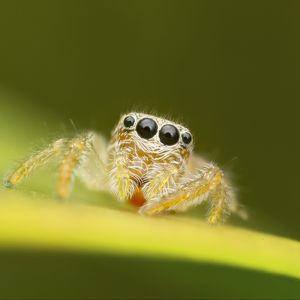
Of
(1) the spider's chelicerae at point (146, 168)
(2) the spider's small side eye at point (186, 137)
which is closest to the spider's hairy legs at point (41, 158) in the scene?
(1) the spider's chelicerae at point (146, 168)

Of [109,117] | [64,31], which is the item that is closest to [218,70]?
[109,117]

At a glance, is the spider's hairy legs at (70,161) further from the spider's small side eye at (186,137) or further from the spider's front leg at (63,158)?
the spider's small side eye at (186,137)

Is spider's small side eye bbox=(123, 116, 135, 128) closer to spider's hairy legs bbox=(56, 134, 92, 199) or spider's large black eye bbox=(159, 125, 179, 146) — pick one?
spider's large black eye bbox=(159, 125, 179, 146)

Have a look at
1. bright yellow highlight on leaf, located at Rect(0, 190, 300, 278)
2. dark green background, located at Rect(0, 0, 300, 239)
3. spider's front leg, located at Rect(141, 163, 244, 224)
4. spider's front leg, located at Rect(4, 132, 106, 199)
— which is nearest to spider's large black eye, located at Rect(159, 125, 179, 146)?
spider's front leg, located at Rect(141, 163, 244, 224)

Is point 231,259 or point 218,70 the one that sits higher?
point 218,70

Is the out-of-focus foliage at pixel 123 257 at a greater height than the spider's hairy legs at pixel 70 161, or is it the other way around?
the spider's hairy legs at pixel 70 161

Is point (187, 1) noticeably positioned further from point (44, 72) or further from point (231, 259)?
point (231, 259)

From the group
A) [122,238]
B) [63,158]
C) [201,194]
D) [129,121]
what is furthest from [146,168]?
[122,238]
